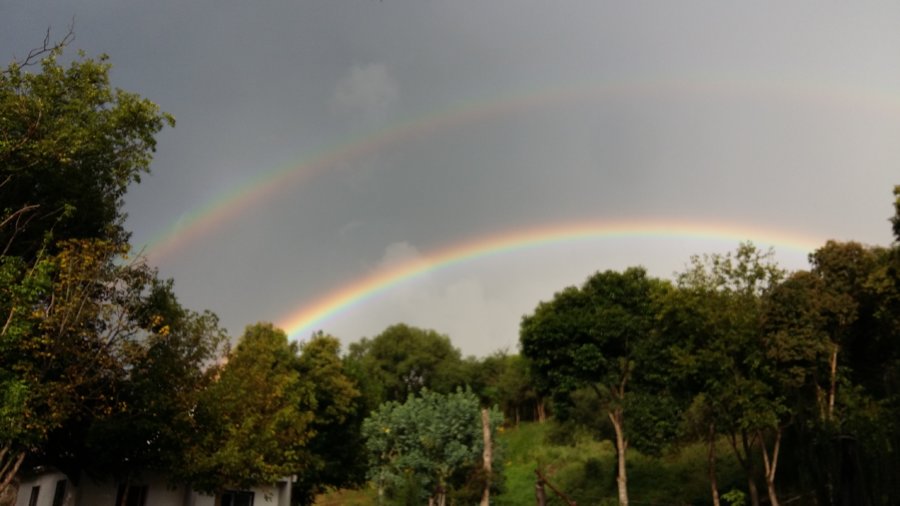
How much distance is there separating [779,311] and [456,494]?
633 inches

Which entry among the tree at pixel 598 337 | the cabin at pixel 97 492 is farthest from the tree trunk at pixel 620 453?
the cabin at pixel 97 492

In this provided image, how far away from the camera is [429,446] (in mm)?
29250

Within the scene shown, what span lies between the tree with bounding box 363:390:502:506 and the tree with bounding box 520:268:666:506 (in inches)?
242

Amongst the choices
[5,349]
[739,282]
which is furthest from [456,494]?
[5,349]

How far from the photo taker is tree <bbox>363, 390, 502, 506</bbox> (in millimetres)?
28750

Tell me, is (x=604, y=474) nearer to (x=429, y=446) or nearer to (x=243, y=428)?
(x=429, y=446)

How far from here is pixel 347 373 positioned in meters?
48.4

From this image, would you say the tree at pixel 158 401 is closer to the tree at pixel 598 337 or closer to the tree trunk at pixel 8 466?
the tree trunk at pixel 8 466

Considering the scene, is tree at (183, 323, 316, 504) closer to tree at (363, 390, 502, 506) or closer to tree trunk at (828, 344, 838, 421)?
tree at (363, 390, 502, 506)

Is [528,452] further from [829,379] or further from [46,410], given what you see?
[46,410]

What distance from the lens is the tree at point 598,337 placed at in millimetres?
33938

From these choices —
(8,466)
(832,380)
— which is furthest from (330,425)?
(832,380)

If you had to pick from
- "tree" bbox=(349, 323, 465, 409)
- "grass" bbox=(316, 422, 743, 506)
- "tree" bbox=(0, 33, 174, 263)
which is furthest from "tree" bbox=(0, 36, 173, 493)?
"tree" bbox=(349, 323, 465, 409)

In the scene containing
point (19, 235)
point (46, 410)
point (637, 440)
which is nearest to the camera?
point (46, 410)
